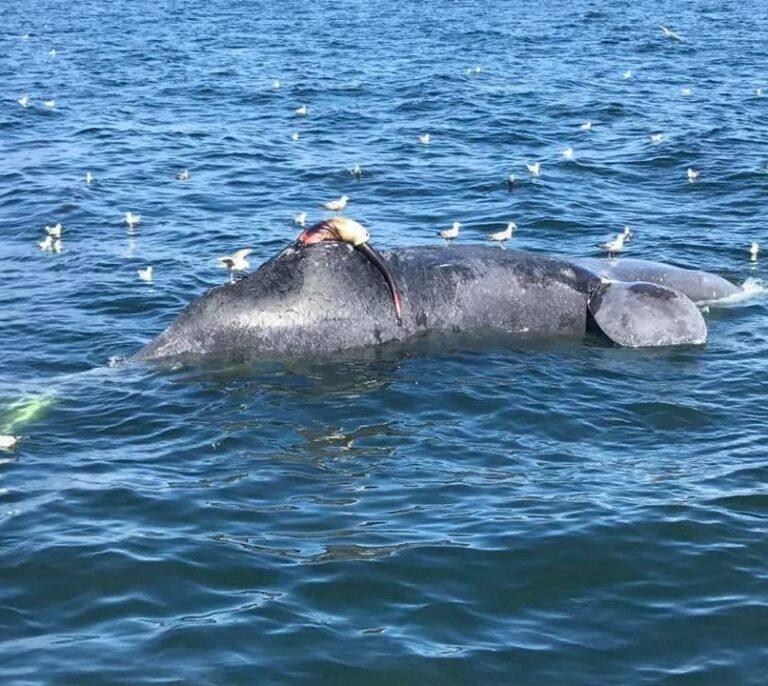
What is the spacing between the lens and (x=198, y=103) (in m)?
30.8

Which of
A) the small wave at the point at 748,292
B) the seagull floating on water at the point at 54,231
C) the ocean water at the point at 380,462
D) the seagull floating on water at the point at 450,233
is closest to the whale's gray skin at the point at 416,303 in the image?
the ocean water at the point at 380,462

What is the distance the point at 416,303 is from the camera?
13148 mm

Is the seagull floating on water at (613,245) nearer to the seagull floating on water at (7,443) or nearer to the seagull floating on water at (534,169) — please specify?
the seagull floating on water at (534,169)

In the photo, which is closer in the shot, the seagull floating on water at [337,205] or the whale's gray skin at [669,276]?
the whale's gray skin at [669,276]

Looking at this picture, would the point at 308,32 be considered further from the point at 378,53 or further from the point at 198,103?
the point at 198,103

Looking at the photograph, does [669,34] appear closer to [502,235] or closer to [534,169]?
[534,169]

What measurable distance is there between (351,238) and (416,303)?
0.94 m

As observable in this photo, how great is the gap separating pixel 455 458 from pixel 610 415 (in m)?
1.62

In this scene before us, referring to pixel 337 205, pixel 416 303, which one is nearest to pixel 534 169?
pixel 337 205

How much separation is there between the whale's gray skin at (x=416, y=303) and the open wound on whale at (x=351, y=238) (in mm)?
84

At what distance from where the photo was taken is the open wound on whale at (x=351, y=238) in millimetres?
12672

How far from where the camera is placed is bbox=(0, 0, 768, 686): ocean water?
27.4 feet

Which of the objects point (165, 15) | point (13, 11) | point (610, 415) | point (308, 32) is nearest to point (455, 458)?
point (610, 415)

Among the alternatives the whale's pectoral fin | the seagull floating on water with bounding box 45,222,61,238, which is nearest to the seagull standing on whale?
the whale's pectoral fin
